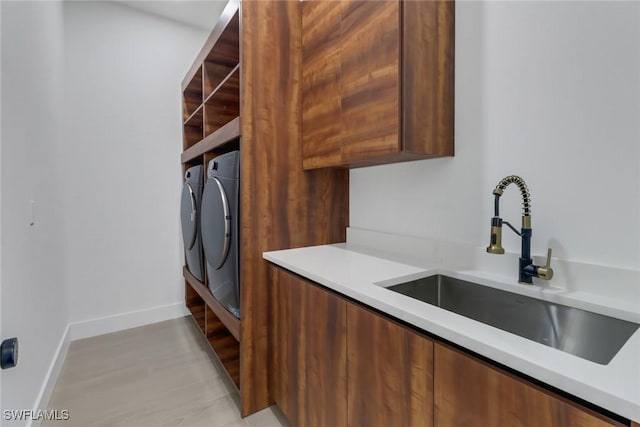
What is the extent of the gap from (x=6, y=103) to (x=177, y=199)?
1.79 metres

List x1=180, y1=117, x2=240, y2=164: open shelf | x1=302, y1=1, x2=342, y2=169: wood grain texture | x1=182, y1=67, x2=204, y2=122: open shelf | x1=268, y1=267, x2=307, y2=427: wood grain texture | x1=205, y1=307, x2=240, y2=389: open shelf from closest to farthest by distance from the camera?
x1=268, y1=267, x2=307, y2=427: wood grain texture → x1=302, y1=1, x2=342, y2=169: wood grain texture → x1=180, y1=117, x2=240, y2=164: open shelf → x1=205, y1=307, x2=240, y2=389: open shelf → x1=182, y1=67, x2=204, y2=122: open shelf

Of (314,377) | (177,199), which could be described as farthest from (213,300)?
(177,199)

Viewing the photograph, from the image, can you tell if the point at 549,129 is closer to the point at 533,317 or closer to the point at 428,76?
the point at 428,76

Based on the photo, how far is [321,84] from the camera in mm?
1633

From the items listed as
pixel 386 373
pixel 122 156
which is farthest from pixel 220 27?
pixel 386 373

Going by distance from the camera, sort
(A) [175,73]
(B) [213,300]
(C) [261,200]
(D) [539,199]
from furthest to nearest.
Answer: (A) [175,73]
(B) [213,300]
(C) [261,200]
(D) [539,199]

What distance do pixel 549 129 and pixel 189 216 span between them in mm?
2354

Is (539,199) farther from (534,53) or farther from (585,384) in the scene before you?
(585,384)

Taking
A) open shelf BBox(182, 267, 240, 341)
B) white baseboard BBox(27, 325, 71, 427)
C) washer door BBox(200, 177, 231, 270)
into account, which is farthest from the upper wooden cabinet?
white baseboard BBox(27, 325, 71, 427)

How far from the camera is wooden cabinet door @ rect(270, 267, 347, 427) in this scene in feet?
3.72

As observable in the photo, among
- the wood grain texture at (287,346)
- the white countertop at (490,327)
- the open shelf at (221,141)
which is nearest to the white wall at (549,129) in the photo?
the white countertop at (490,327)

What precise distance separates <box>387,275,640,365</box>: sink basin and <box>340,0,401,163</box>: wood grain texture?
0.63m

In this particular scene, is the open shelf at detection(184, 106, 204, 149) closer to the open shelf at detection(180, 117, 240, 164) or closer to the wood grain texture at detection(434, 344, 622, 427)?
the open shelf at detection(180, 117, 240, 164)

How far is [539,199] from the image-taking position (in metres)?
1.14
